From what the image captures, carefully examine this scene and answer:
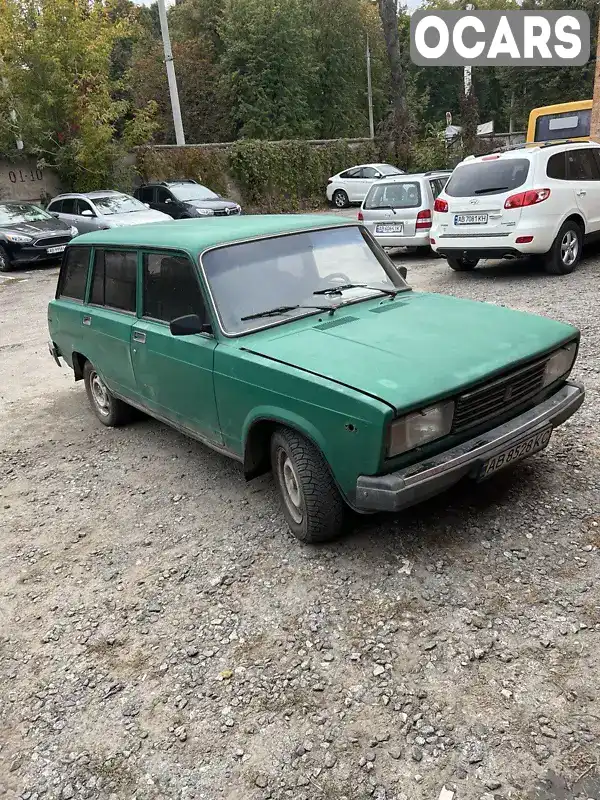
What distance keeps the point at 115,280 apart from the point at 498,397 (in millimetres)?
3134

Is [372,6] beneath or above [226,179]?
above

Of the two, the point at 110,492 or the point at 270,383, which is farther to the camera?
the point at 110,492

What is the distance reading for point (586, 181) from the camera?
9.36 metres

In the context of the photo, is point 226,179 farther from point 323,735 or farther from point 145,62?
point 323,735

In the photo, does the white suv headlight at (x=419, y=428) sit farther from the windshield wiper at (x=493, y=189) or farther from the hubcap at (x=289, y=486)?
the windshield wiper at (x=493, y=189)

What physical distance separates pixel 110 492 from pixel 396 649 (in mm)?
2576

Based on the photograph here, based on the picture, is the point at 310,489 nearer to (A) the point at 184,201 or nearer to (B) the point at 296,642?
(B) the point at 296,642

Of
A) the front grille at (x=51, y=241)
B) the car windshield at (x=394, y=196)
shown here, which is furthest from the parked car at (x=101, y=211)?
the car windshield at (x=394, y=196)

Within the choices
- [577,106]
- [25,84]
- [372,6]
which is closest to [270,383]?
[577,106]

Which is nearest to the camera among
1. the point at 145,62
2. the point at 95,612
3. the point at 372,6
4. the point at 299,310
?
the point at 95,612

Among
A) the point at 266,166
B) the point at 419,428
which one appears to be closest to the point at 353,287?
the point at 419,428

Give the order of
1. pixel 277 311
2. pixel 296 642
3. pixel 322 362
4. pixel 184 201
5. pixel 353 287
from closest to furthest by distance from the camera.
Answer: pixel 296 642
pixel 322 362
pixel 277 311
pixel 353 287
pixel 184 201

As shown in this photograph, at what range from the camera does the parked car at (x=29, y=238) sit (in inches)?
610

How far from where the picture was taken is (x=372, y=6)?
46.9 metres
